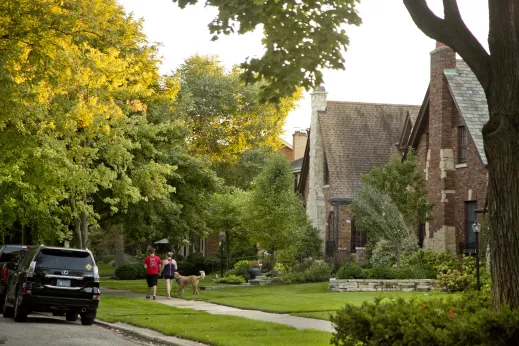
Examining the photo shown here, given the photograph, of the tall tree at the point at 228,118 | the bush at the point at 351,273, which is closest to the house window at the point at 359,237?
the bush at the point at 351,273

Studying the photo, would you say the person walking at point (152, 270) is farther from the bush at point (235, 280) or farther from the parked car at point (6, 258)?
the bush at point (235, 280)

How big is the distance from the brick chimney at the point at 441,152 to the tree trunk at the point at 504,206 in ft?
85.2

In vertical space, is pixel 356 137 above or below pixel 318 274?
above

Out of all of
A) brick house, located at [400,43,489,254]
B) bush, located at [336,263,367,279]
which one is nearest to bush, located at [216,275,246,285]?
bush, located at [336,263,367,279]

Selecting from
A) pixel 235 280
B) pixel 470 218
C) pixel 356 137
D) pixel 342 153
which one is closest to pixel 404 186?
pixel 470 218

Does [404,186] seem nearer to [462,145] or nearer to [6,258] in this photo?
[462,145]

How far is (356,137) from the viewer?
48.6 meters

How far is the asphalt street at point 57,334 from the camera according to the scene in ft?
55.9

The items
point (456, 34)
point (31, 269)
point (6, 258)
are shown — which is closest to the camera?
point (456, 34)

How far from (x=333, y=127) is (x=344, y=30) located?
117ft

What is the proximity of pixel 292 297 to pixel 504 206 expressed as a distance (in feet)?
61.1

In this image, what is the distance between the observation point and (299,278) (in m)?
38.6

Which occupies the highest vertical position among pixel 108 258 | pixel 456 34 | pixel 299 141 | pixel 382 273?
pixel 299 141

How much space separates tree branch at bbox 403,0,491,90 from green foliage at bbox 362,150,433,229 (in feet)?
83.5
